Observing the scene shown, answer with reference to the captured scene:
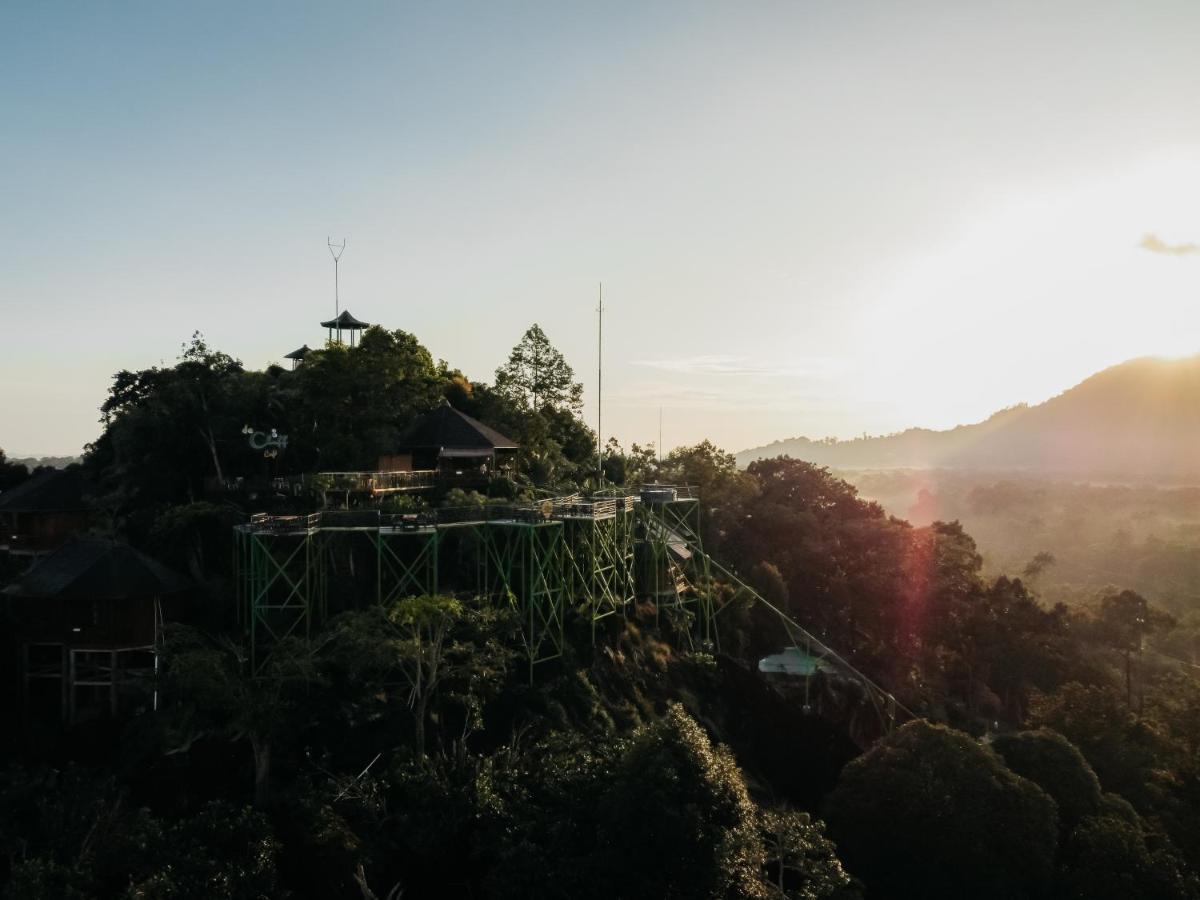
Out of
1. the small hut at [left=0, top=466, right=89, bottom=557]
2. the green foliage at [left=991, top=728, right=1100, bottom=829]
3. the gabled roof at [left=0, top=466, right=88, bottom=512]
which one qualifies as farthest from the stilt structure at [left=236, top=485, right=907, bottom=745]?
the green foliage at [left=991, top=728, right=1100, bottom=829]

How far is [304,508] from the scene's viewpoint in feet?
100

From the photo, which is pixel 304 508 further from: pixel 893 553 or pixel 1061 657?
pixel 1061 657

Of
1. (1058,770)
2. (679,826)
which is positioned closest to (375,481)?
(679,826)

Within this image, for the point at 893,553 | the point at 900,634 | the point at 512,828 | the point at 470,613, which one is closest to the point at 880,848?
the point at 512,828

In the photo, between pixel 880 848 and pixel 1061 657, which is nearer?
pixel 880 848

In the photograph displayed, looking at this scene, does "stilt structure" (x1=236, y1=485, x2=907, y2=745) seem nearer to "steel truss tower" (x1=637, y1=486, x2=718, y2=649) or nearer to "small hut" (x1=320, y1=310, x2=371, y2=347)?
"steel truss tower" (x1=637, y1=486, x2=718, y2=649)

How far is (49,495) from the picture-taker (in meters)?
32.0

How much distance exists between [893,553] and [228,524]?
35.5m

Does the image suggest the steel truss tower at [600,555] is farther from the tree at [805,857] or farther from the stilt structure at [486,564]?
the tree at [805,857]

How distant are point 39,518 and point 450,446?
15.7 m

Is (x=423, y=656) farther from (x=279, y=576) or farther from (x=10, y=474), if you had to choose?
(x=10, y=474)

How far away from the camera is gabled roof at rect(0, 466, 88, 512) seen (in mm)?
31312

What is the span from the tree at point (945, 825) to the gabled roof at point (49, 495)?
29839 mm

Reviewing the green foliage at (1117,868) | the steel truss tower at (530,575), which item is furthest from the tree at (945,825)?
the steel truss tower at (530,575)
